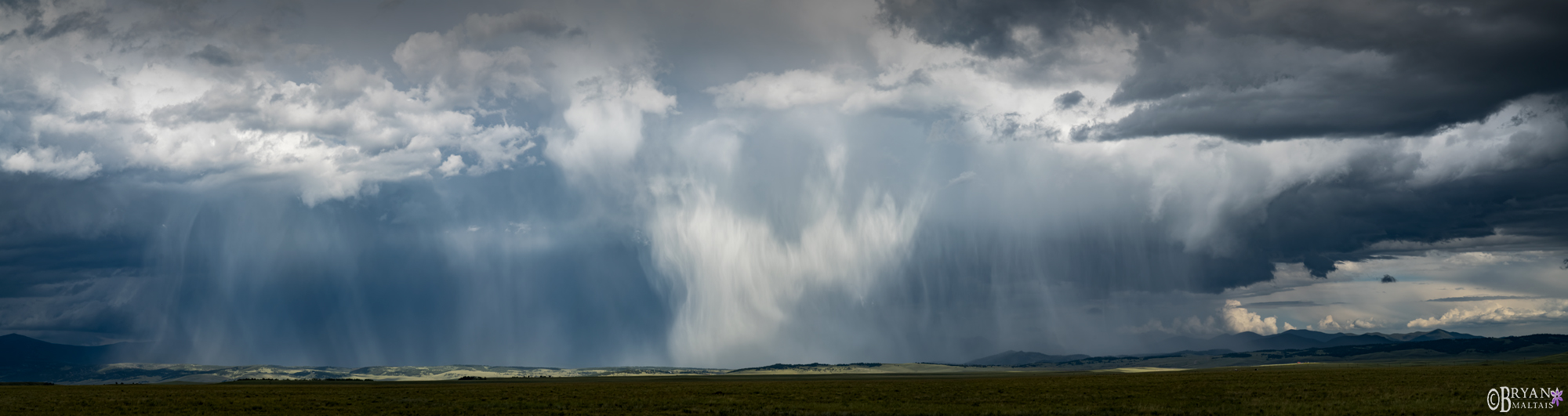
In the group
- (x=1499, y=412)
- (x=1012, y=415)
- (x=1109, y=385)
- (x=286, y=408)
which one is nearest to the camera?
(x=1499, y=412)

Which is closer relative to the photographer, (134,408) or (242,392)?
(134,408)

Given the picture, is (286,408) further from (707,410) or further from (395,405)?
(707,410)

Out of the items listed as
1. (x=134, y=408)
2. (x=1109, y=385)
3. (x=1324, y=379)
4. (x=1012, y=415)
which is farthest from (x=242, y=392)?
(x=1324, y=379)

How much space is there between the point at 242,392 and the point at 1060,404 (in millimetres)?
91062

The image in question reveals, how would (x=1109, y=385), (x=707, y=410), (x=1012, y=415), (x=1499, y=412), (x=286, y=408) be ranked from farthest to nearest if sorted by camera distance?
(x=1109, y=385)
(x=286, y=408)
(x=707, y=410)
(x=1012, y=415)
(x=1499, y=412)

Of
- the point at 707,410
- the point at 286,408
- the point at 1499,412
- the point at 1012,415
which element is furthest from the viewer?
the point at 286,408

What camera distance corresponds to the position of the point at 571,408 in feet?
231

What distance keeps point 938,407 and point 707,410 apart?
18.4 meters

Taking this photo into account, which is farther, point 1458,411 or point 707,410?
point 707,410

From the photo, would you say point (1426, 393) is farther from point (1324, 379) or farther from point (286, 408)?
point (286, 408)

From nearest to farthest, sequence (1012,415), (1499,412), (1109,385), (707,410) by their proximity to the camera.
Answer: (1499,412) → (1012,415) → (707,410) → (1109,385)

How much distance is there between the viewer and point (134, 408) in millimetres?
73438

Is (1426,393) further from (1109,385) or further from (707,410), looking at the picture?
(707,410)

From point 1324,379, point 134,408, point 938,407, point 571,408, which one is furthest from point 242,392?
point 1324,379
